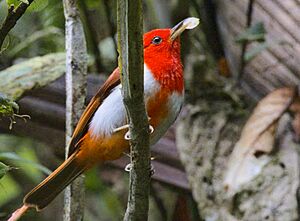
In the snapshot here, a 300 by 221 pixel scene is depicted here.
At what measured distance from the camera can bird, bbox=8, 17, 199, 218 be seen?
2230 mm

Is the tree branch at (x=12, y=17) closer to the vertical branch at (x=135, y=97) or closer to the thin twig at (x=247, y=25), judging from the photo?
the vertical branch at (x=135, y=97)

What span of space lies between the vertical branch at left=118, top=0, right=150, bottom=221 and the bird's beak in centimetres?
44

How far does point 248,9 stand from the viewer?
118 inches

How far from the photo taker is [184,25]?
7.06 feet

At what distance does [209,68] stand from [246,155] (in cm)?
77

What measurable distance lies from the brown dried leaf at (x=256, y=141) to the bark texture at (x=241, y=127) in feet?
0.08

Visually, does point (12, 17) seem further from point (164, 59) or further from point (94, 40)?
point (94, 40)

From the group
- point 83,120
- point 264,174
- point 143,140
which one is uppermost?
point 83,120

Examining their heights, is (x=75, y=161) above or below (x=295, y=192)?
above

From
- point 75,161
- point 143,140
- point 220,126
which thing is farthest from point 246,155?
point 143,140

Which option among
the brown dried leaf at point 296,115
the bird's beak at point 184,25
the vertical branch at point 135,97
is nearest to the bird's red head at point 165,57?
the bird's beak at point 184,25

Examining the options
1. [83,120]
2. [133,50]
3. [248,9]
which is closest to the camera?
[133,50]

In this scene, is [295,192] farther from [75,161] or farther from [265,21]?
[265,21]

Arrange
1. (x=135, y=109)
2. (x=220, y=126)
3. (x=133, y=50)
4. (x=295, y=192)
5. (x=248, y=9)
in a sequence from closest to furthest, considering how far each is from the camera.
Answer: (x=133, y=50)
(x=135, y=109)
(x=295, y=192)
(x=220, y=126)
(x=248, y=9)
